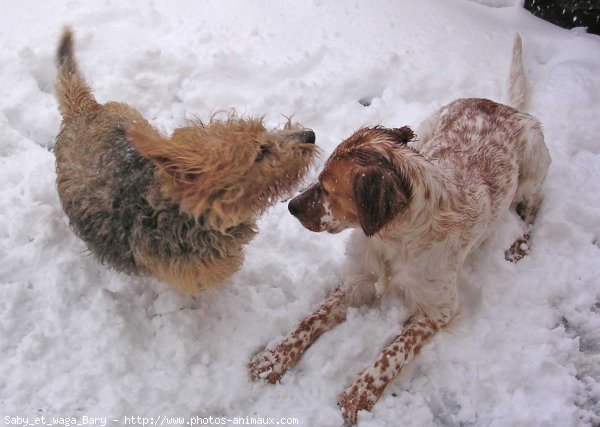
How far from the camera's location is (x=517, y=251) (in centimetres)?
401

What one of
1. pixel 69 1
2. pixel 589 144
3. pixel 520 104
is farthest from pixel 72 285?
pixel 589 144

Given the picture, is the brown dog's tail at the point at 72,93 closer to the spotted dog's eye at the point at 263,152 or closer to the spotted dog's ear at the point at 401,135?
the spotted dog's eye at the point at 263,152

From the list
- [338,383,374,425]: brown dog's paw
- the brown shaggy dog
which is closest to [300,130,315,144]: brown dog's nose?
the brown shaggy dog

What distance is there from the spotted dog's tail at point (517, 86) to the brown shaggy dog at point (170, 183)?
2627mm

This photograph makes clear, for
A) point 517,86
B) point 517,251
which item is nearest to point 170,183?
point 517,251

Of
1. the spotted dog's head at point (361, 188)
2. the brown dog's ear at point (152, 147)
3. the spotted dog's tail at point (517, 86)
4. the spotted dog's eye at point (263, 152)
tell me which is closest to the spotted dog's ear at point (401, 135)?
the spotted dog's head at point (361, 188)

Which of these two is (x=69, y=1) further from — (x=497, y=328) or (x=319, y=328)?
(x=497, y=328)

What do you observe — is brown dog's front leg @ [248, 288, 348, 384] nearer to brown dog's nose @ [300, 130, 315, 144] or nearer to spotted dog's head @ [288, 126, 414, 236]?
spotted dog's head @ [288, 126, 414, 236]

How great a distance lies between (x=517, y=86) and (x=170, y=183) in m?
3.51

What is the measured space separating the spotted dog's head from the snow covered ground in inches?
38.8

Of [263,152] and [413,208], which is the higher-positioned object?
[263,152]

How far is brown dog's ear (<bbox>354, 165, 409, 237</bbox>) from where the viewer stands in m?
2.56

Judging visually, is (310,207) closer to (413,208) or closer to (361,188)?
(361,188)

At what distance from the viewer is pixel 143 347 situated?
133 inches
